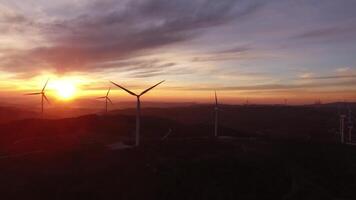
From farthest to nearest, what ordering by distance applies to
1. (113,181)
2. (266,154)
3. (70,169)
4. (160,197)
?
(266,154), (70,169), (113,181), (160,197)

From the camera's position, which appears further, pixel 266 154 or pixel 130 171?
pixel 266 154

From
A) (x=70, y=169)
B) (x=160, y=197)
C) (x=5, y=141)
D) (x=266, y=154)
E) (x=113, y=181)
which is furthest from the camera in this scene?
(x=5, y=141)

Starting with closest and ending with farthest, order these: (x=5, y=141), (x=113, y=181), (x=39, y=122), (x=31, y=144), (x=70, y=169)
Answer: (x=113, y=181)
(x=70, y=169)
(x=31, y=144)
(x=5, y=141)
(x=39, y=122)

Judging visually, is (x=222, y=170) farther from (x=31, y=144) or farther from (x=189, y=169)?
(x=31, y=144)

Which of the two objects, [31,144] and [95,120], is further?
[95,120]

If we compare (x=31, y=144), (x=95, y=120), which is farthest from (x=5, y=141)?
(x=95, y=120)

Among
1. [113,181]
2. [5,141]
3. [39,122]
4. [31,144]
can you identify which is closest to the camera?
[113,181]

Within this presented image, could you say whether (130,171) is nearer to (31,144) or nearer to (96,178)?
(96,178)

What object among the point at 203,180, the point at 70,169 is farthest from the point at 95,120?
the point at 203,180
